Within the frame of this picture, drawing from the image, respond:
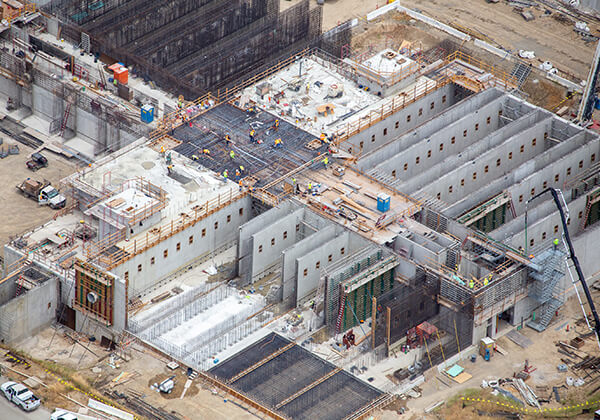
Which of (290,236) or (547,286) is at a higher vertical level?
(547,286)

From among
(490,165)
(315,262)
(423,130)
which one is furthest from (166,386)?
(490,165)

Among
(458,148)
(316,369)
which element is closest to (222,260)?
(316,369)

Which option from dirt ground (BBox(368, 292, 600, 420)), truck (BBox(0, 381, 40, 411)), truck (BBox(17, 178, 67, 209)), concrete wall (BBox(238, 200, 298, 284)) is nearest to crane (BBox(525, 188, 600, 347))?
dirt ground (BBox(368, 292, 600, 420))

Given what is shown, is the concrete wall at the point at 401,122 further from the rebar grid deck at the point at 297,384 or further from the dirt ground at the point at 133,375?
the dirt ground at the point at 133,375

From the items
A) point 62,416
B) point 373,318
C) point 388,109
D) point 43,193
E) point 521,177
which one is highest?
point 388,109

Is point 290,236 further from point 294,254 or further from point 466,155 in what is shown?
point 466,155

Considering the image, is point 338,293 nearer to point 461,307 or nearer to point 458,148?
point 461,307
